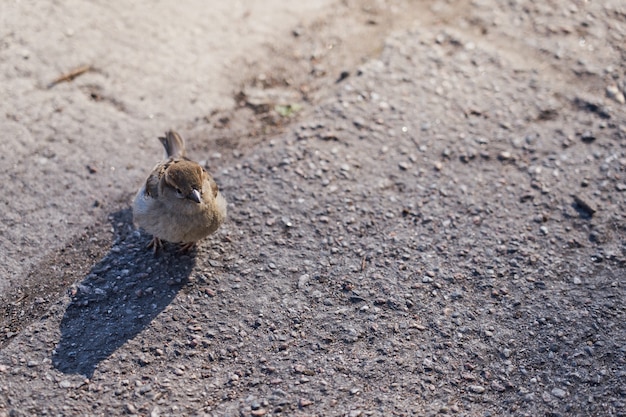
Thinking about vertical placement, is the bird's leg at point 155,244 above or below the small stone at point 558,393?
below

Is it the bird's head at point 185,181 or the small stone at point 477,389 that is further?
the bird's head at point 185,181

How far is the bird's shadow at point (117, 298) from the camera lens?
4.17 m

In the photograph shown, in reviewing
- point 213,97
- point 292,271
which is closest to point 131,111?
point 213,97

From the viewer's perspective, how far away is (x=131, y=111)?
19.3 ft

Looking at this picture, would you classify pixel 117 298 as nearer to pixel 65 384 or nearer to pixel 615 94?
pixel 65 384

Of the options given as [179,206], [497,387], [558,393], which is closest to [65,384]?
[179,206]

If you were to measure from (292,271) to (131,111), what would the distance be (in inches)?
87.2

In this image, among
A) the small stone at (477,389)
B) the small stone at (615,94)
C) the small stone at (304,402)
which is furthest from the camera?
the small stone at (615,94)

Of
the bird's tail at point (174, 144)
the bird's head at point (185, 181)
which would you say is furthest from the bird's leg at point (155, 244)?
the bird's tail at point (174, 144)

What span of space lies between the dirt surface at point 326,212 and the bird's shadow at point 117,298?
0.05 ft

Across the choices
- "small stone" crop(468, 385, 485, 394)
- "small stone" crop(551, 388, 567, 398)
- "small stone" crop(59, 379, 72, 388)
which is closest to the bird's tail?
"small stone" crop(59, 379, 72, 388)

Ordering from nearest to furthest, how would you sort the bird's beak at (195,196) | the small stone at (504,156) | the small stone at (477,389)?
1. the small stone at (477,389)
2. the bird's beak at (195,196)
3. the small stone at (504,156)

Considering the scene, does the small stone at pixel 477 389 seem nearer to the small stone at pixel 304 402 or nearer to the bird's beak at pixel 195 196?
the small stone at pixel 304 402

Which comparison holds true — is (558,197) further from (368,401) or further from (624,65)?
(368,401)
